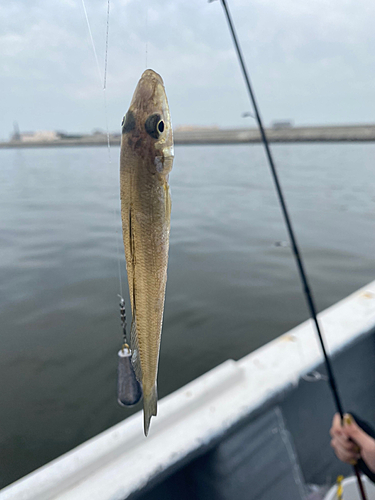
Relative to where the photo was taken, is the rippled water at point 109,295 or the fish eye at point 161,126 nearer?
the fish eye at point 161,126

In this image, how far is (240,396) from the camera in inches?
89.7

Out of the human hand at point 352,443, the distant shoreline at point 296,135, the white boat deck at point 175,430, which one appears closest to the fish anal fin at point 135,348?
the white boat deck at point 175,430

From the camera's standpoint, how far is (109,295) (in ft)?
20.5

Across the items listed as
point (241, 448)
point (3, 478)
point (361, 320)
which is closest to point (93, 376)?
point (3, 478)

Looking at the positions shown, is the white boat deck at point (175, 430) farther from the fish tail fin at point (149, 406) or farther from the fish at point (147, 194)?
the fish at point (147, 194)

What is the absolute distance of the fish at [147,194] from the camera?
65cm

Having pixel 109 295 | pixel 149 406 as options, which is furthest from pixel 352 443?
pixel 109 295

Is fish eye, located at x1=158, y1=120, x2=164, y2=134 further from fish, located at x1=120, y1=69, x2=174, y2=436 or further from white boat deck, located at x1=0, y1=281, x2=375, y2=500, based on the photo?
white boat deck, located at x1=0, y1=281, x2=375, y2=500

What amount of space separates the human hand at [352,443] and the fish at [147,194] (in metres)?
1.99

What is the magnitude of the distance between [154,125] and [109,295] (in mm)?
5857

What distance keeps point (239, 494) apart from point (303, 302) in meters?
4.60

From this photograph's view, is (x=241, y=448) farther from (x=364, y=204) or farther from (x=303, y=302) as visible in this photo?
(x=364, y=204)

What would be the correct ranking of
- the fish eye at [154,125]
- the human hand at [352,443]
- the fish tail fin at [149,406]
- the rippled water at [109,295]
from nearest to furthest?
the fish eye at [154,125] → the fish tail fin at [149,406] → the human hand at [352,443] → the rippled water at [109,295]

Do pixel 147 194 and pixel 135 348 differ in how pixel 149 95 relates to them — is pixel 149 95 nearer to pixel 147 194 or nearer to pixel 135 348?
pixel 147 194
